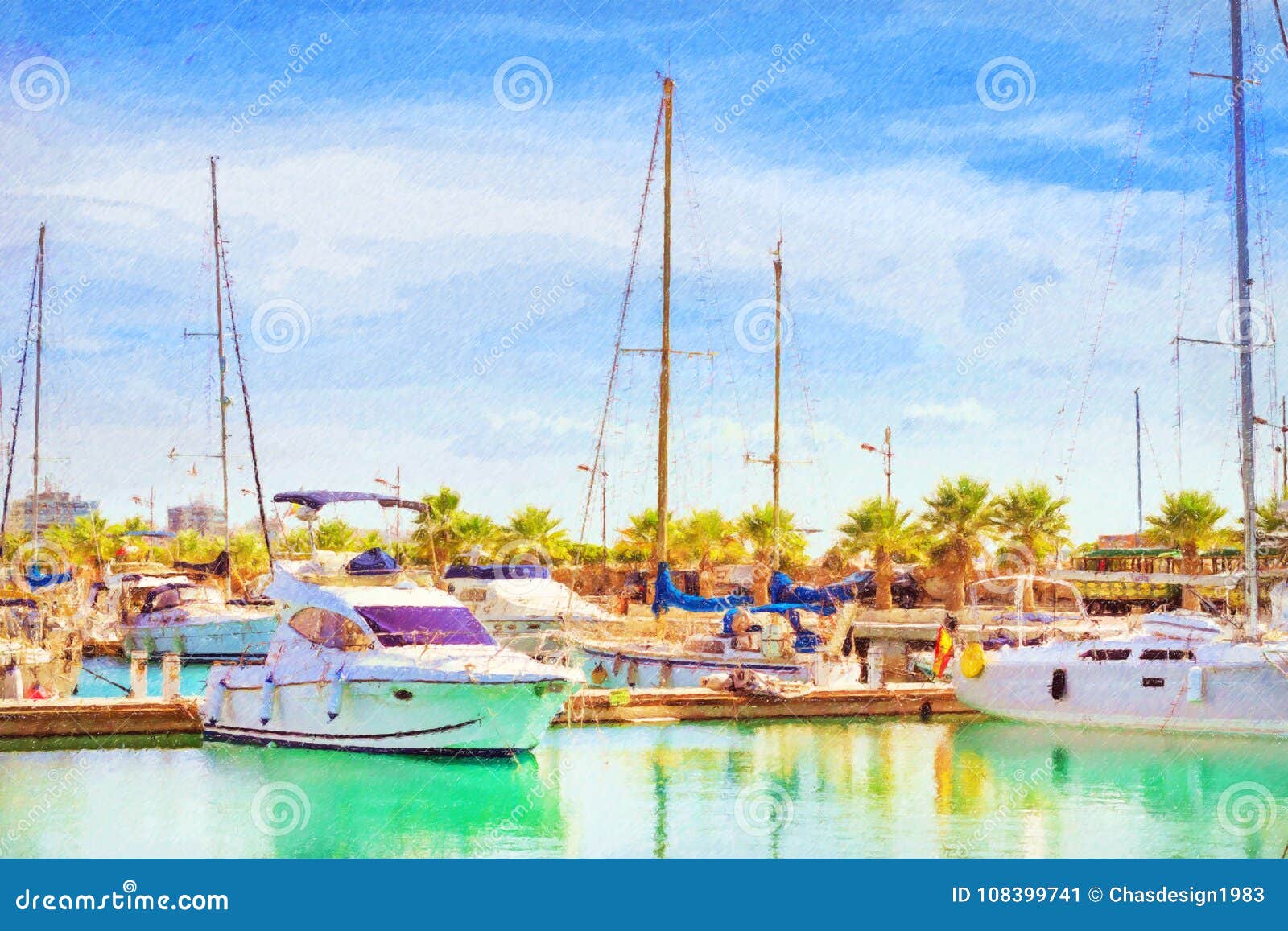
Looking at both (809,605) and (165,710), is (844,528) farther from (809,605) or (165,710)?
(165,710)

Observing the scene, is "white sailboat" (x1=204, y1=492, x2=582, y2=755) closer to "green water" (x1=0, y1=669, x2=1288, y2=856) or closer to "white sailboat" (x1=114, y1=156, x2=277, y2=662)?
"green water" (x1=0, y1=669, x2=1288, y2=856)

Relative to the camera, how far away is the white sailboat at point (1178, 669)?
3166 cm

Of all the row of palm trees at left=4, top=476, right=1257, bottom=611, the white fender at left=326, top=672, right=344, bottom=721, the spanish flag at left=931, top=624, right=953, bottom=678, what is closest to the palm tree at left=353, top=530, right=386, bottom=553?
the row of palm trees at left=4, top=476, right=1257, bottom=611

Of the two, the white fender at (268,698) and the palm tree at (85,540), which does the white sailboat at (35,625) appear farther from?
the palm tree at (85,540)

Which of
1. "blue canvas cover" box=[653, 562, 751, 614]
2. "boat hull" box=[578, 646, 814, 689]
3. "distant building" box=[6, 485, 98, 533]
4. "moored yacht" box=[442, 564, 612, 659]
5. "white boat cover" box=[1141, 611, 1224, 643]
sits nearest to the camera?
"white boat cover" box=[1141, 611, 1224, 643]

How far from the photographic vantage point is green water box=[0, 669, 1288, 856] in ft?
72.1

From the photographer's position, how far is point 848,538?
60.7 m

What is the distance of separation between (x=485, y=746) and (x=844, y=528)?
35201 millimetres

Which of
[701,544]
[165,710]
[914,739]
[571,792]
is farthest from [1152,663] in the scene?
[701,544]

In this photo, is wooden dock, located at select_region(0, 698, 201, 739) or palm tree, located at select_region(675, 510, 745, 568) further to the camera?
palm tree, located at select_region(675, 510, 745, 568)

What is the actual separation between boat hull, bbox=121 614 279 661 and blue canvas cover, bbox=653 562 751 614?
17886 mm

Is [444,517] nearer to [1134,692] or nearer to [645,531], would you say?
[645,531]

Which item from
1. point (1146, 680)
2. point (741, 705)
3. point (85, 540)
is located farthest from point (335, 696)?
point (85, 540)
